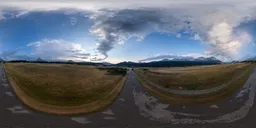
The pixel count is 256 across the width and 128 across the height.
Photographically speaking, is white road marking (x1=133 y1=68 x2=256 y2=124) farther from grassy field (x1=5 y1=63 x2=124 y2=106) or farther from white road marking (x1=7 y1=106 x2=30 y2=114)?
white road marking (x1=7 y1=106 x2=30 y2=114)

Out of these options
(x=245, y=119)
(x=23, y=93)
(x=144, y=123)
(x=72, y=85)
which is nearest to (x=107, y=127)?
(x=144, y=123)

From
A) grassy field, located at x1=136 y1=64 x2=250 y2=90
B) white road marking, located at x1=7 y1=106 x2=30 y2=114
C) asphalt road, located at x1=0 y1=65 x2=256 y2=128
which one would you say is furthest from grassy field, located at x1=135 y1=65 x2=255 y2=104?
white road marking, located at x1=7 y1=106 x2=30 y2=114

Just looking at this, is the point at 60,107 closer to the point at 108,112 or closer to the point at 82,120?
the point at 82,120

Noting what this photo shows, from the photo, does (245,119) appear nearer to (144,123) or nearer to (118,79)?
(144,123)

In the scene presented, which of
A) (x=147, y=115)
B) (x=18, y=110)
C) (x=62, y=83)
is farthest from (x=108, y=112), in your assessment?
(x=18, y=110)

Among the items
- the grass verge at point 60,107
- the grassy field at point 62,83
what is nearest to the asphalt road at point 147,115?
the grass verge at point 60,107
